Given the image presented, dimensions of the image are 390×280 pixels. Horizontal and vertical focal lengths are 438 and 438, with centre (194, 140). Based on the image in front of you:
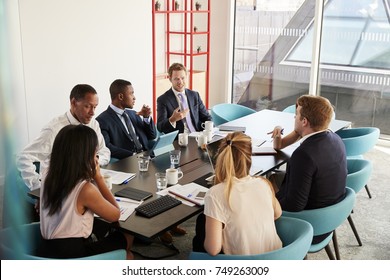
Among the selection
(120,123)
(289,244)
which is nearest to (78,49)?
(120,123)

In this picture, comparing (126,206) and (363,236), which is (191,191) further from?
(363,236)

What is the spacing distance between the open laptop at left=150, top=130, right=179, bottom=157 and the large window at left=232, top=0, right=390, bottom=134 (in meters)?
3.74

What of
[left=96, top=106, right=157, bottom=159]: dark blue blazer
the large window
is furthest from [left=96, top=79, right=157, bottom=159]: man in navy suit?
the large window

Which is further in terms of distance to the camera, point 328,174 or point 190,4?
point 190,4

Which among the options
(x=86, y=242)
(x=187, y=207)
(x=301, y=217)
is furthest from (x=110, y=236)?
(x=301, y=217)

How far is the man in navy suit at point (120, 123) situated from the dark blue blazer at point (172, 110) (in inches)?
10.7

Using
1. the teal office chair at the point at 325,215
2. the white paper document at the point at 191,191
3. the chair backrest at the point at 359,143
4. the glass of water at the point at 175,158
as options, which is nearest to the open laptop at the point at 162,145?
the glass of water at the point at 175,158

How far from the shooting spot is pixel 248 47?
280 inches

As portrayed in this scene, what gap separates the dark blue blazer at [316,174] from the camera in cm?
240

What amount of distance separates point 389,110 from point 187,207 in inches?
180

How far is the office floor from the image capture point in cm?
316

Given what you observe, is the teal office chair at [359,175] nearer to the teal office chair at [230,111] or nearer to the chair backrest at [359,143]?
the chair backrest at [359,143]

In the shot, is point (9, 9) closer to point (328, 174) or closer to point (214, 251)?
point (214, 251)
